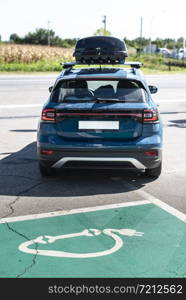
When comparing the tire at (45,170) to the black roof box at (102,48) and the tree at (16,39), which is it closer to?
the black roof box at (102,48)

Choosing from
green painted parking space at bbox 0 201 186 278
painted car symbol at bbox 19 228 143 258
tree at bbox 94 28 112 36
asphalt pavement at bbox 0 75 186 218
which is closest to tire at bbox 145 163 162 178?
asphalt pavement at bbox 0 75 186 218

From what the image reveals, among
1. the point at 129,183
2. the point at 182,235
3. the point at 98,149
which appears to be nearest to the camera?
the point at 182,235

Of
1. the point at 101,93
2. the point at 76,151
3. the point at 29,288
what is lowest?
the point at 29,288

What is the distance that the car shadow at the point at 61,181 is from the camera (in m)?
5.50

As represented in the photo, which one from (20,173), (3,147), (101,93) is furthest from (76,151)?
(3,147)

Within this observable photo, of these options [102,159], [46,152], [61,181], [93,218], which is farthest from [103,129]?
[93,218]

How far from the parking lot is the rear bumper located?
342mm

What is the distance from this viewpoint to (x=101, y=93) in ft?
18.3

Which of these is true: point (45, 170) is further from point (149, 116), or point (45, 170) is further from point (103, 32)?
point (103, 32)

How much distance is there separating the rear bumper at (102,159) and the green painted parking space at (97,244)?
73 centimetres

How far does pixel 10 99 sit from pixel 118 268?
12.8 m

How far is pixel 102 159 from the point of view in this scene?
17.7ft

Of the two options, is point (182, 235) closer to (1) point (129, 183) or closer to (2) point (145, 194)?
(2) point (145, 194)

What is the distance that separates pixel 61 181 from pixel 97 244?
2.13m
